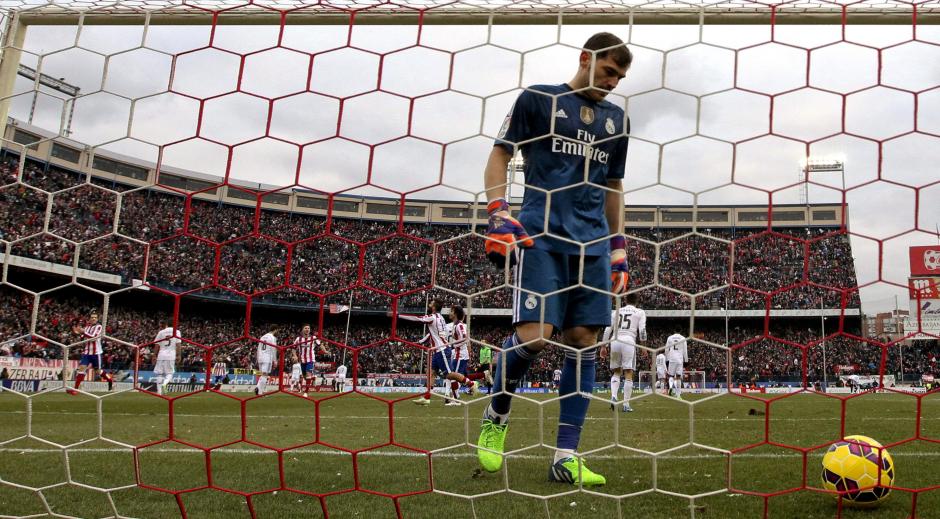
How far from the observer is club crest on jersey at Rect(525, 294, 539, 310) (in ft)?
9.02

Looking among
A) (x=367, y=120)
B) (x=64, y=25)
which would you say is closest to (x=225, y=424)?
(x=64, y=25)

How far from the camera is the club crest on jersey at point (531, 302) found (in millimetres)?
2748

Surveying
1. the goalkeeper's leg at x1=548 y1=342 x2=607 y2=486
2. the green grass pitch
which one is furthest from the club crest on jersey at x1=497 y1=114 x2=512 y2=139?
the green grass pitch

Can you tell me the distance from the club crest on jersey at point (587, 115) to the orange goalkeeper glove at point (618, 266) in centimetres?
53

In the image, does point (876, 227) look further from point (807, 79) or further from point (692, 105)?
point (692, 105)

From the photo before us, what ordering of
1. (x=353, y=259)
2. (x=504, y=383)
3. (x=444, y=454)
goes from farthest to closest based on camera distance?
(x=353, y=259) < (x=444, y=454) < (x=504, y=383)

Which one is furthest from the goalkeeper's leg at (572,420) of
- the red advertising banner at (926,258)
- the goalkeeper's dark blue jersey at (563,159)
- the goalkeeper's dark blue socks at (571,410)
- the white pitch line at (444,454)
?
the red advertising banner at (926,258)

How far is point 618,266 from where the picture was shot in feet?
9.80

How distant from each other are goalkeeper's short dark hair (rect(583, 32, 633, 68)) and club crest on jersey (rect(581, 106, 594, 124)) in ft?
0.80

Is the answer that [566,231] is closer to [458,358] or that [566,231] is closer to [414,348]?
[458,358]

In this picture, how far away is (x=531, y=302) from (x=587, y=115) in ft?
2.85

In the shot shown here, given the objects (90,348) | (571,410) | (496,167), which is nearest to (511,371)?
(571,410)

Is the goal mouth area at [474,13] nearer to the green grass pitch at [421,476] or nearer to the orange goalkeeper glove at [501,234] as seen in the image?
the orange goalkeeper glove at [501,234]

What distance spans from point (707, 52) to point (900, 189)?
87cm
